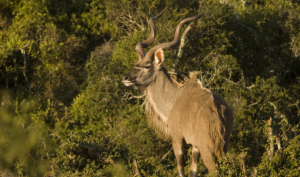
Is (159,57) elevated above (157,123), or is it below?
above

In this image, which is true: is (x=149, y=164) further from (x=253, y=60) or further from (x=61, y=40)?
(x=61, y=40)

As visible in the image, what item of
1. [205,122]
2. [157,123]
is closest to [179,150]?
[157,123]

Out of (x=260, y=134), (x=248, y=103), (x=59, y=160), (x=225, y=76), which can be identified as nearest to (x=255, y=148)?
(x=260, y=134)

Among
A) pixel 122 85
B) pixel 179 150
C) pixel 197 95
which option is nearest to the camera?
pixel 197 95

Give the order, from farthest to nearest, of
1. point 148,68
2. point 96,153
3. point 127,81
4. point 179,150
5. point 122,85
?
point 122,85 < point 96,153 < point 148,68 < point 127,81 < point 179,150

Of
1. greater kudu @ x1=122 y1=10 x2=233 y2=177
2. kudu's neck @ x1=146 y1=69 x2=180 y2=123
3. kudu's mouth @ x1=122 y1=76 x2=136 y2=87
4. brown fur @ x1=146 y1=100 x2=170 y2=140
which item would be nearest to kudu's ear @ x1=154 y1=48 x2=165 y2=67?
greater kudu @ x1=122 y1=10 x2=233 y2=177

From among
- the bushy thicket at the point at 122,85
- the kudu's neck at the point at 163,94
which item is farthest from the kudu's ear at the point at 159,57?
the bushy thicket at the point at 122,85

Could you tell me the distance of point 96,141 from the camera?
4.53 meters

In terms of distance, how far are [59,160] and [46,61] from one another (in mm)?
5171

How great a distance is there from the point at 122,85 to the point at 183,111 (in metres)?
3.34

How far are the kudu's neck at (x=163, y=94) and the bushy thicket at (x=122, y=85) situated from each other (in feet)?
2.13

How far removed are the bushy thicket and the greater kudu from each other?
0.57 metres

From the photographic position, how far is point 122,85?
681 cm

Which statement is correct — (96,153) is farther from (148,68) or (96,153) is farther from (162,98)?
(148,68)
